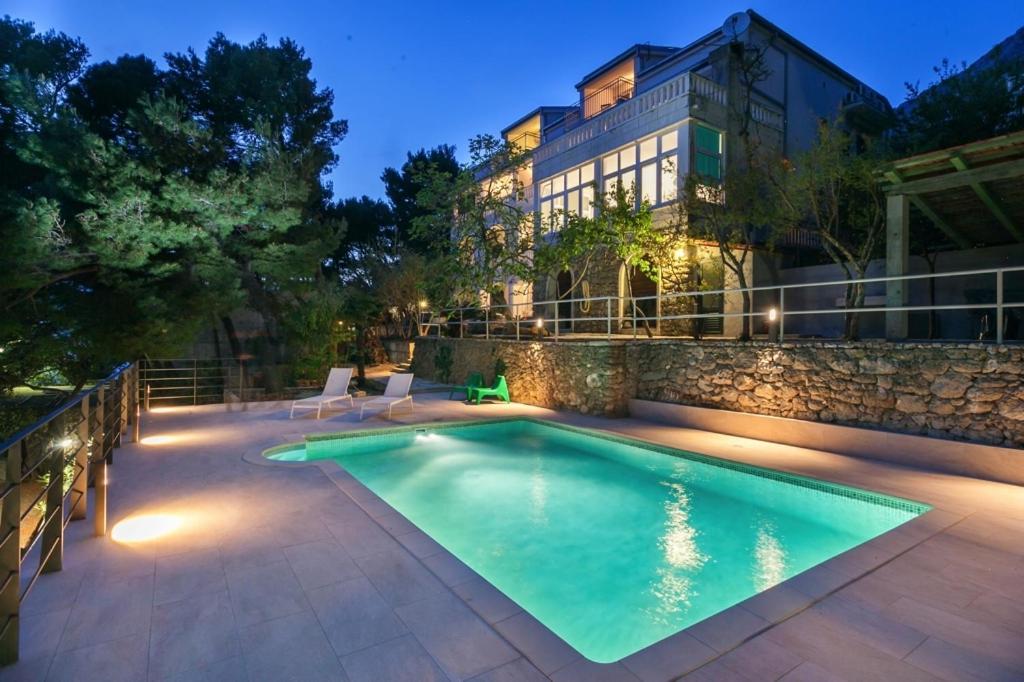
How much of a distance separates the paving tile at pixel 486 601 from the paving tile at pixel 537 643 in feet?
0.21

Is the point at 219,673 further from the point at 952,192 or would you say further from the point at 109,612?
the point at 952,192

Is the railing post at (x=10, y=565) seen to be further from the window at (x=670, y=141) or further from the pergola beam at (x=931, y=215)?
the window at (x=670, y=141)

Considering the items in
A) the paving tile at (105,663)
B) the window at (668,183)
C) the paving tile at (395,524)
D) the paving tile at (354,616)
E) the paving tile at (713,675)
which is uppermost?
the window at (668,183)

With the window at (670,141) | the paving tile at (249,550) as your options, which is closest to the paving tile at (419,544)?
the paving tile at (249,550)

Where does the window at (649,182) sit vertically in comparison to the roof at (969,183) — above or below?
above

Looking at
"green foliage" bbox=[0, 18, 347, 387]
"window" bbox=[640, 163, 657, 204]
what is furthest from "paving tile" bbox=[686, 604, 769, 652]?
"window" bbox=[640, 163, 657, 204]

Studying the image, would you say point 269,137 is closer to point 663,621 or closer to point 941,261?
point 663,621

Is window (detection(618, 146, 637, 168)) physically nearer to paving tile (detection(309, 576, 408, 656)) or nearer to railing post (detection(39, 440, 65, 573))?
paving tile (detection(309, 576, 408, 656))

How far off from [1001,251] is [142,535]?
15590 millimetres

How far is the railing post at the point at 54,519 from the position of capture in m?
3.27

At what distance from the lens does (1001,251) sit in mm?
11336

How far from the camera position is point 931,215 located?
9289 mm

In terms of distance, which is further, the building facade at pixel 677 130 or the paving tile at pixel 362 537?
the building facade at pixel 677 130

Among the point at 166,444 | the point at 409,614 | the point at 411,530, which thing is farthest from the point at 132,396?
the point at 409,614
